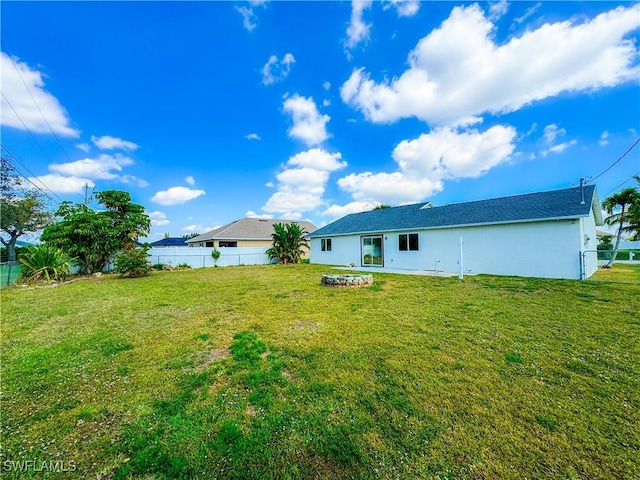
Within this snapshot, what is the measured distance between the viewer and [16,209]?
18922mm

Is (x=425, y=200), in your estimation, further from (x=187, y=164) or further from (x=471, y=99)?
(x=187, y=164)

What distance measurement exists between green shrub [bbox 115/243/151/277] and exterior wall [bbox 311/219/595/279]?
46.0 ft

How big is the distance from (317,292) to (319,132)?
11549 mm

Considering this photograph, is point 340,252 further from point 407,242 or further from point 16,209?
point 16,209

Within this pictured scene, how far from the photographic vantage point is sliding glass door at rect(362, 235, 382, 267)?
16219 millimetres

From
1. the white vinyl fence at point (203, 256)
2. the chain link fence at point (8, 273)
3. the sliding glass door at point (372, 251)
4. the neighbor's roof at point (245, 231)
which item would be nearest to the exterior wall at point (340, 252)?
the sliding glass door at point (372, 251)

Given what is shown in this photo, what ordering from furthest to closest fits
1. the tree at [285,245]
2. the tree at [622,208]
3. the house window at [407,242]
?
the tree at [285,245] → the house window at [407,242] → the tree at [622,208]

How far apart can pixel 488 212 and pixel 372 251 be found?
673 cm

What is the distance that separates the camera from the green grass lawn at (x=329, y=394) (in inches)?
81.4

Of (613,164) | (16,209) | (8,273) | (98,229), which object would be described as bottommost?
(8,273)

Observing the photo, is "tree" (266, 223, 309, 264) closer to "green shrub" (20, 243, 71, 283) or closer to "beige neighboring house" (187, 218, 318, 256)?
"beige neighboring house" (187, 218, 318, 256)

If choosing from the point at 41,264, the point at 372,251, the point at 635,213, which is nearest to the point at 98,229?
the point at 41,264

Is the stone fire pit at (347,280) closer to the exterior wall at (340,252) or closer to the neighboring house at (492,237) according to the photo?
the neighboring house at (492,237)

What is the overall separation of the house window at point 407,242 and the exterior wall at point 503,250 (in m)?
0.23
